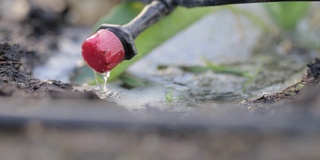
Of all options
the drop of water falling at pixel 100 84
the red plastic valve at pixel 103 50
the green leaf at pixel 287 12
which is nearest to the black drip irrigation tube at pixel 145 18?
the red plastic valve at pixel 103 50

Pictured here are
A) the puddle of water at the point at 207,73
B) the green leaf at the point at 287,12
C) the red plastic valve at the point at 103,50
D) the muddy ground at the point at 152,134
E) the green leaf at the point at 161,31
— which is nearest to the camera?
the muddy ground at the point at 152,134

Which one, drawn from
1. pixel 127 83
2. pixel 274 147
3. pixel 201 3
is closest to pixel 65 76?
pixel 127 83

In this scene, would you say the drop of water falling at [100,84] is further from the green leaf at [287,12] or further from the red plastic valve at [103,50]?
the green leaf at [287,12]

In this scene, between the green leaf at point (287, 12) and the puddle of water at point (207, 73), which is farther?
the green leaf at point (287, 12)

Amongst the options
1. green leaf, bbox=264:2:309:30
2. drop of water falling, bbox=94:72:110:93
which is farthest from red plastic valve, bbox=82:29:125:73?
green leaf, bbox=264:2:309:30

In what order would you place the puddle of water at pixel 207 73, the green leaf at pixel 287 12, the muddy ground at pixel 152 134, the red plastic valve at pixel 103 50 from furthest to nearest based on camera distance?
the green leaf at pixel 287 12 < the puddle of water at pixel 207 73 < the red plastic valve at pixel 103 50 < the muddy ground at pixel 152 134

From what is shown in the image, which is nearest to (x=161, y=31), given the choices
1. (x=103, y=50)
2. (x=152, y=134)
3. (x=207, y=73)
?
(x=207, y=73)

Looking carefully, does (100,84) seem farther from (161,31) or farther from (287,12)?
(287,12)
